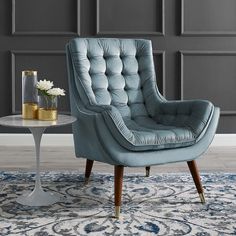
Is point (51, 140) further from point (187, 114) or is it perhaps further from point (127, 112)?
point (187, 114)

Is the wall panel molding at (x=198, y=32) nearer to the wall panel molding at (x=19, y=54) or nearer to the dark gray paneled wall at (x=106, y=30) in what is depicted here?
the dark gray paneled wall at (x=106, y=30)

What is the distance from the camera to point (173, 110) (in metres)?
2.80

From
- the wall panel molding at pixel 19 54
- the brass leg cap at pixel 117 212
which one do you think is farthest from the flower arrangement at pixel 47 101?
the wall panel molding at pixel 19 54

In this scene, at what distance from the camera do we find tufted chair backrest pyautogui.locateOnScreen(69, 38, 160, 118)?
9.04 ft

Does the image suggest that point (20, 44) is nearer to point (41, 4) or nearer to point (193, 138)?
point (41, 4)

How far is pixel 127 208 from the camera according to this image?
2402mm

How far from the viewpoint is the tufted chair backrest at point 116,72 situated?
108 inches

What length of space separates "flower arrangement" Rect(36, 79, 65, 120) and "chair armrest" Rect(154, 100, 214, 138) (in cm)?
68

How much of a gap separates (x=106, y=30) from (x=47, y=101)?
1.87m

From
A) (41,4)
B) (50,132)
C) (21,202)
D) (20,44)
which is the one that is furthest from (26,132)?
(21,202)

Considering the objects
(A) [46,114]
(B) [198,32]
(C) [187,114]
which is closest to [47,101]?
(A) [46,114]

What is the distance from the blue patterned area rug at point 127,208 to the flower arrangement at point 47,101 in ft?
1.48

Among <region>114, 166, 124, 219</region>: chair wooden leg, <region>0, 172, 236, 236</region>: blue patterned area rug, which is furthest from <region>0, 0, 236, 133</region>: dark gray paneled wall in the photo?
<region>114, 166, 124, 219</region>: chair wooden leg

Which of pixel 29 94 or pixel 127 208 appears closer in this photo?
pixel 127 208
